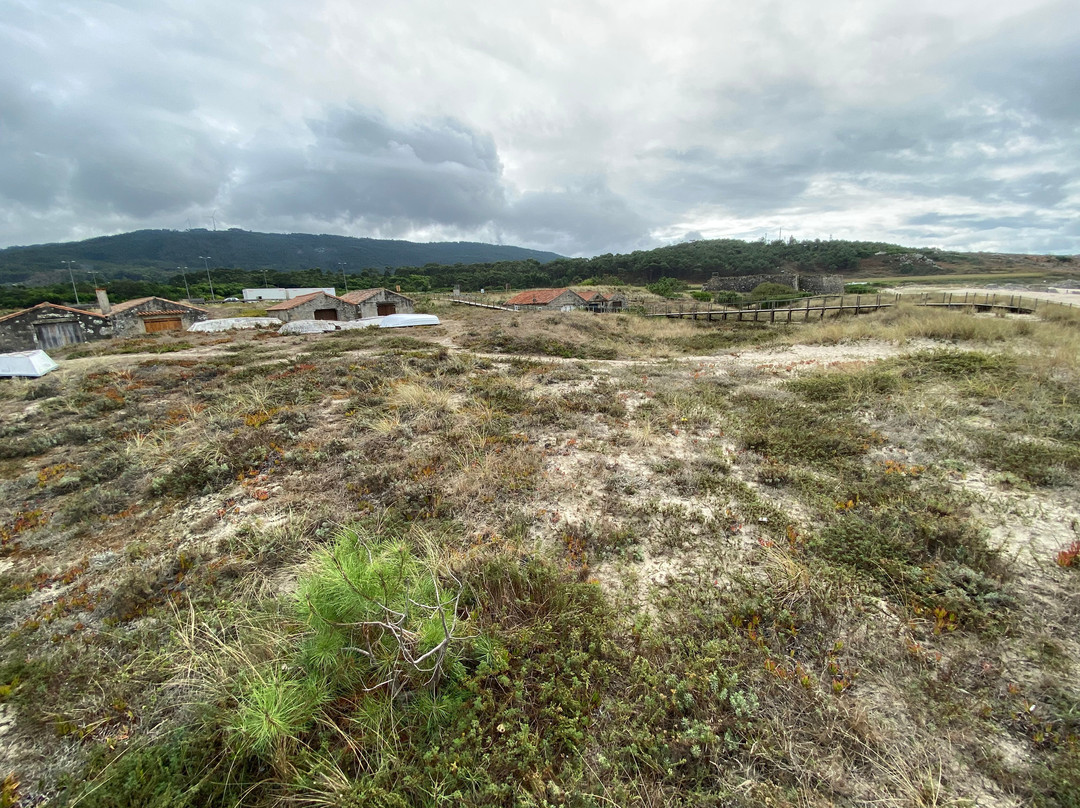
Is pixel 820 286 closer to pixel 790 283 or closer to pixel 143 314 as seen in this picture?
pixel 790 283

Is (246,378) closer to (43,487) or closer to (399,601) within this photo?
(43,487)

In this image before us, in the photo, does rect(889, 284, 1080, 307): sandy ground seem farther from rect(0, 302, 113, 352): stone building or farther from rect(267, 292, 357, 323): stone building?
rect(0, 302, 113, 352): stone building

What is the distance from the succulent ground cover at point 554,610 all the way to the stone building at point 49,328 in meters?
35.7

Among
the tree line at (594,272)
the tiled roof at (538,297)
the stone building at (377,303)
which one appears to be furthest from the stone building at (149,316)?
the tree line at (594,272)

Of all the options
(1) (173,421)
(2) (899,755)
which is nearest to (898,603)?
(2) (899,755)

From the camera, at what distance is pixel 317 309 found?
4059cm

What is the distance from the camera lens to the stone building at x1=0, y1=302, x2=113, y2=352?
30641mm

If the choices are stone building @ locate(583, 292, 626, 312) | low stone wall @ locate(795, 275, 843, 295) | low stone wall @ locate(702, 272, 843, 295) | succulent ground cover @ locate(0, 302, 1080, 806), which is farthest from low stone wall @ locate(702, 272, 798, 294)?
succulent ground cover @ locate(0, 302, 1080, 806)

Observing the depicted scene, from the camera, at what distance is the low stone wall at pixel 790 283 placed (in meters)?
60.0

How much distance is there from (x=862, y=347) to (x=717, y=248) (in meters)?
108

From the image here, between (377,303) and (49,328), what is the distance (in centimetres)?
2432

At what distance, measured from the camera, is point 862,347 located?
57.8 ft

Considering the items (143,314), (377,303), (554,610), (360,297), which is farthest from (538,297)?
(554,610)

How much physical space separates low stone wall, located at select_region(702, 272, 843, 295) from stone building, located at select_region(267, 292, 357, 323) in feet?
186
